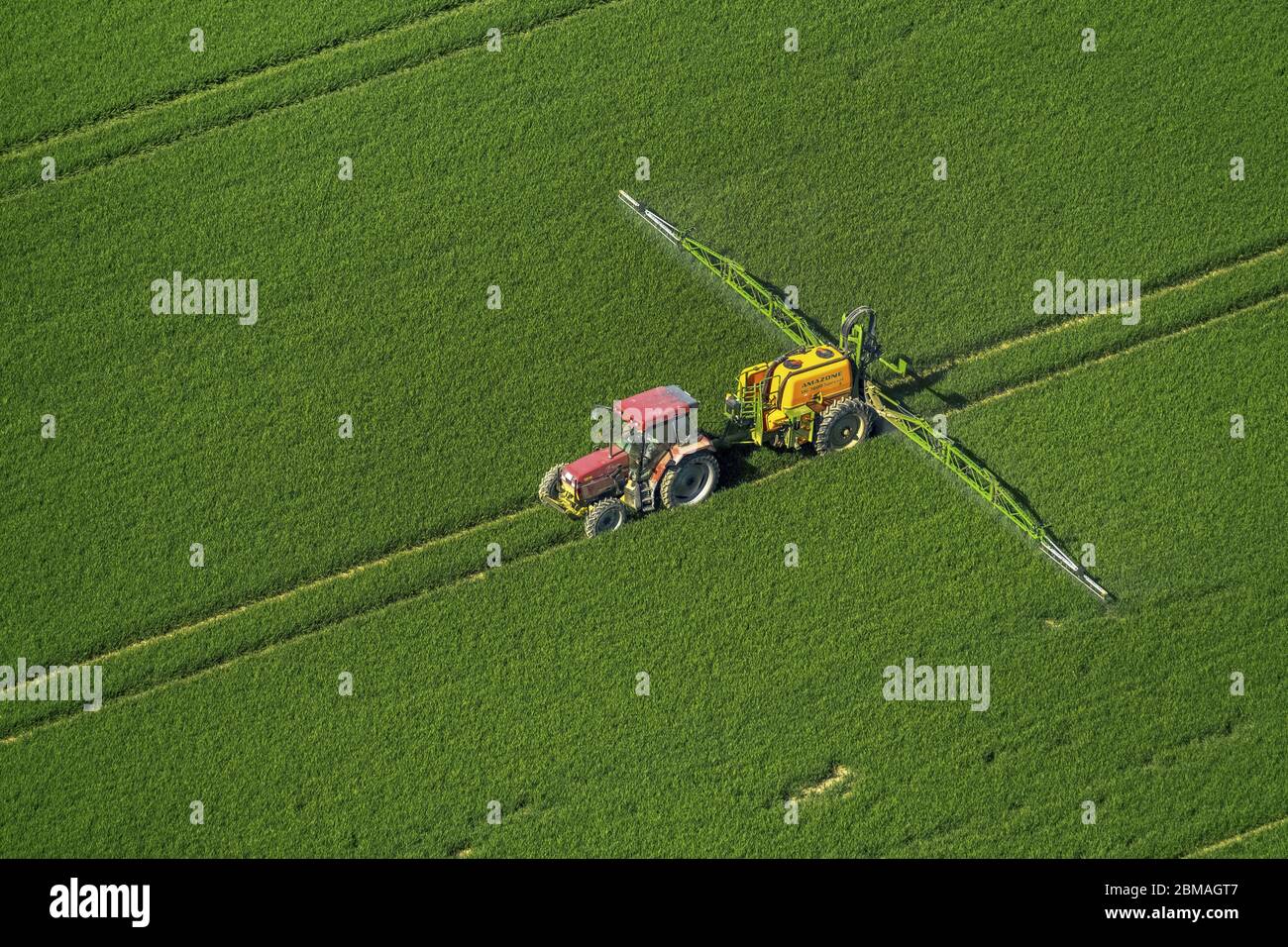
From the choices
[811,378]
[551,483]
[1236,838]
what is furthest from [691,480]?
[1236,838]

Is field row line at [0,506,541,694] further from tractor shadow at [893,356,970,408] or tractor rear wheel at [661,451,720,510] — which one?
tractor shadow at [893,356,970,408]

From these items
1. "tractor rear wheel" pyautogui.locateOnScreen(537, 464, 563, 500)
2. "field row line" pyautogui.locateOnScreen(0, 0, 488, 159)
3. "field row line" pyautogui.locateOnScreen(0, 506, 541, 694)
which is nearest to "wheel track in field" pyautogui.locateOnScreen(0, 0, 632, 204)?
"field row line" pyautogui.locateOnScreen(0, 0, 488, 159)

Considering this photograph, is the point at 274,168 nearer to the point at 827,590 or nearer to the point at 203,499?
the point at 203,499

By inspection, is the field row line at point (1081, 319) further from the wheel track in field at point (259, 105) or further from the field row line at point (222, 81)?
the field row line at point (222, 81)
